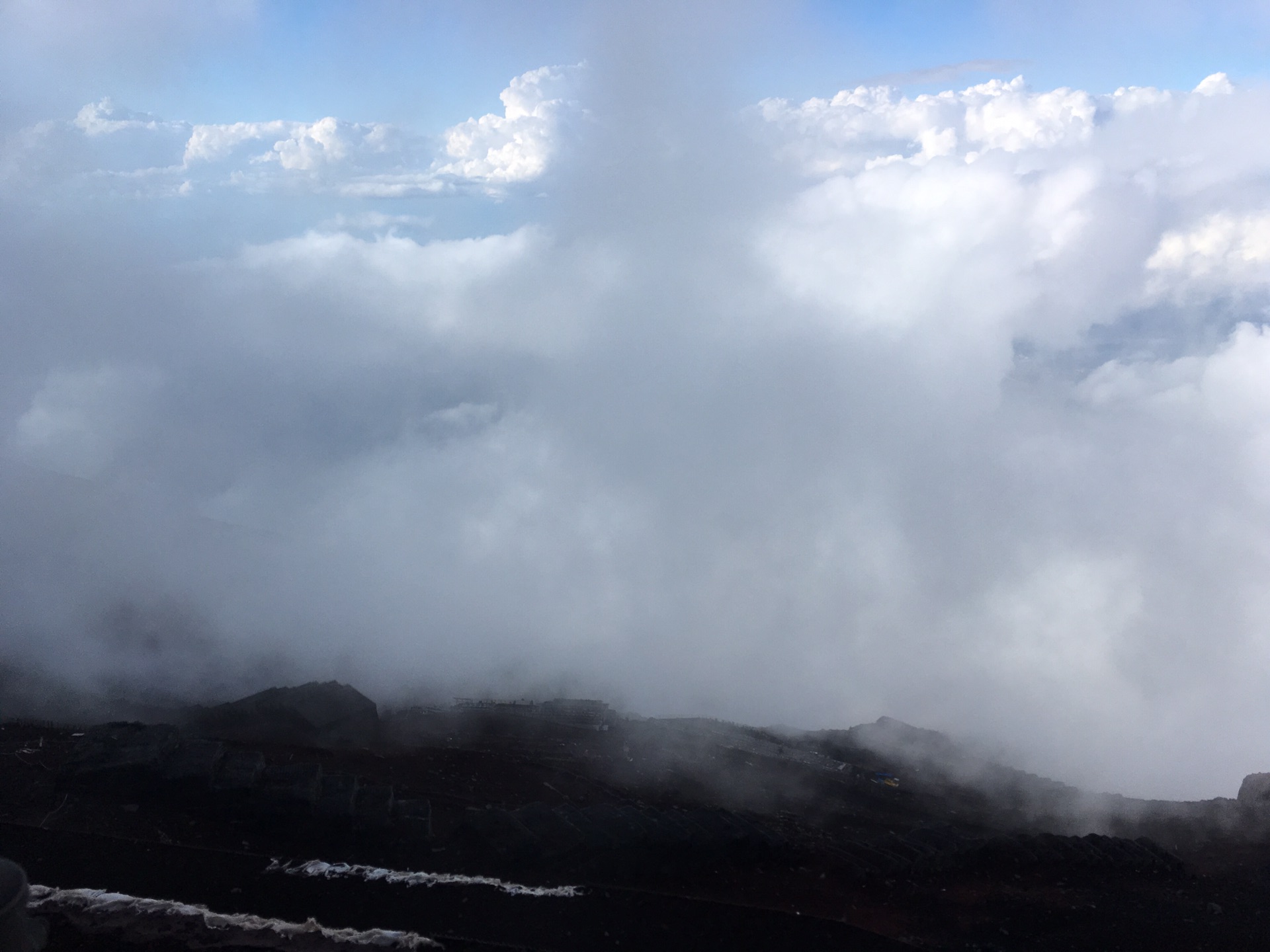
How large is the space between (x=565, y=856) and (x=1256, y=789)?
17890 mm

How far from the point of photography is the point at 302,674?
88.6 ft

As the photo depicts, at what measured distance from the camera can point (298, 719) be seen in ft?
61.7

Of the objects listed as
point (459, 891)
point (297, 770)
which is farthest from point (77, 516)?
point (459, 891)

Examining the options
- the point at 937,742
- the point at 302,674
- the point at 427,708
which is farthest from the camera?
the point at 302,674

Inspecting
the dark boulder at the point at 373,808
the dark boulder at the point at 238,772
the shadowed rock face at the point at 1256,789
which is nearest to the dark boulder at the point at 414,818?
the dark boulder at the point at 373,808

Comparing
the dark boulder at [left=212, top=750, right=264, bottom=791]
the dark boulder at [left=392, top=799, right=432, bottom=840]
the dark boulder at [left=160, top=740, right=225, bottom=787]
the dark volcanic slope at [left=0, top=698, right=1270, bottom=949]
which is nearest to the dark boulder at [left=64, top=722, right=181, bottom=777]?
the dark volcanic slope at [left=0, top=698, right=1270, bottom=949]

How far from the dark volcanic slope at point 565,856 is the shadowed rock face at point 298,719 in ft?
3.67

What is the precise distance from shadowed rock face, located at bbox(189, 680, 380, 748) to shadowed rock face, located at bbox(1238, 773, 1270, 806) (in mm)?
20488

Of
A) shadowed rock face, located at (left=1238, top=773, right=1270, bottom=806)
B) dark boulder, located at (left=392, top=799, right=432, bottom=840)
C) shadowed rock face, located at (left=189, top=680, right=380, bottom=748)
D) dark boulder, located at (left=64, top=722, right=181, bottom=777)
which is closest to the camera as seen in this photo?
dark boulder, located at (left=392, top=799, right=432, bottom=840)

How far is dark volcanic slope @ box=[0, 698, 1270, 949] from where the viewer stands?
1091 centimetres

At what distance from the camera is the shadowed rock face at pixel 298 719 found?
1825 centimetres

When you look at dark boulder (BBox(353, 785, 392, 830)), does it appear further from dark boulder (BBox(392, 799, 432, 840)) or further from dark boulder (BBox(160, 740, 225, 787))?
dark boulder (BBox(160, 740, 225, 787))

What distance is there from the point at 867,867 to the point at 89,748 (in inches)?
484

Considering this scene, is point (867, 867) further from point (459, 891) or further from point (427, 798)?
point (427, 798)
